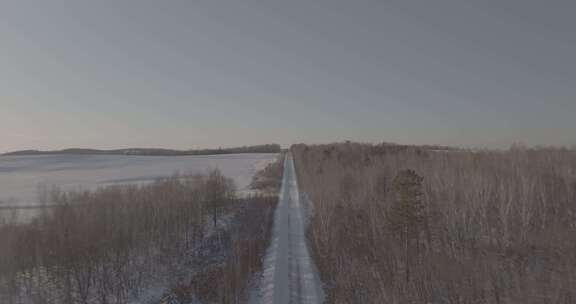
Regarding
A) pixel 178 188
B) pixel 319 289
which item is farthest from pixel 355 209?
pixel 178 188

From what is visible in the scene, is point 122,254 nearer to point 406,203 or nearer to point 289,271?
point 289,271

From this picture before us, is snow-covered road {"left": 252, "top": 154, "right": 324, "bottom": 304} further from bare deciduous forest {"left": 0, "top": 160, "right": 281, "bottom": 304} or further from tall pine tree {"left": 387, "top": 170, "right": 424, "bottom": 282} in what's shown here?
tall pine tree {"left": 387, "top": 170, "right": 424, "bottom": 282}

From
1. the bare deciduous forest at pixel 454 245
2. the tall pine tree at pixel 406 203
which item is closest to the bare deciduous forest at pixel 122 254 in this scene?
the bare deciduous forest at pixel 454 245

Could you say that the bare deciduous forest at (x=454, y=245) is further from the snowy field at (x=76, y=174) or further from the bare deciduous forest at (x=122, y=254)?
the snowy field at (x=76, y=174)

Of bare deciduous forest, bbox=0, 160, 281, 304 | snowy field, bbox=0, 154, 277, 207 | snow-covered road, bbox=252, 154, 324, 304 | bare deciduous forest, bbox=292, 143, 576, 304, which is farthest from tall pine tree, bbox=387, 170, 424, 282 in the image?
snowy field, bbox=0, 154, 277, 207

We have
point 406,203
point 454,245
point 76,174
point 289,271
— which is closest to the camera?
point 406,203

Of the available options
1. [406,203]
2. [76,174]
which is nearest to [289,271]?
[406,203]
